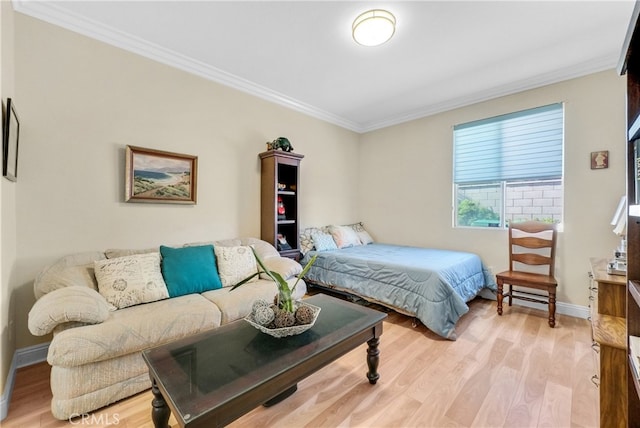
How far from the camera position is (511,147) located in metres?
3.30

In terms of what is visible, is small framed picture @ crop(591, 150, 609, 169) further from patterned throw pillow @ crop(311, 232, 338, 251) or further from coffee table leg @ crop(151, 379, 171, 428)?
coffee table leg @ crop(151, 379, 171, 428)

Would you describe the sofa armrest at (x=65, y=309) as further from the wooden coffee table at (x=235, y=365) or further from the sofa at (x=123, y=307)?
the wooden coffee table at (x=235, y=365)

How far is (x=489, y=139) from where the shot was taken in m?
3.48

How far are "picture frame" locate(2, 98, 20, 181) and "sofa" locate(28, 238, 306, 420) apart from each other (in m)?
0.71

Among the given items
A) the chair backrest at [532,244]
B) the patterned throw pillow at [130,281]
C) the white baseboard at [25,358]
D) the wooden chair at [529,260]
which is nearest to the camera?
the white baseboard at [25,358]

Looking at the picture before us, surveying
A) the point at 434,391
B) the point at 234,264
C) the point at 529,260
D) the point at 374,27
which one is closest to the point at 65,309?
the point at 234,264

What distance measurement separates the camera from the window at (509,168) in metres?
3.03

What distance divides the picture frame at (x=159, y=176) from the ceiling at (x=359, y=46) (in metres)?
0.95

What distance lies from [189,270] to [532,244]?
11.8 feet

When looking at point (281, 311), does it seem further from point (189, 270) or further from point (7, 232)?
point (7, 232)

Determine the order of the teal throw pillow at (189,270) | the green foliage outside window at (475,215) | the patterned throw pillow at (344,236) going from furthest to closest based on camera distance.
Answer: the patterned throw pillow at (344,236) < the green foliage outside window at (475,215) < the teal throw pillow at (189,270)

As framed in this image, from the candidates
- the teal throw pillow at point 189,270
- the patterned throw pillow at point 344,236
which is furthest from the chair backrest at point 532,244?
the teal throw pillow at point 189,270

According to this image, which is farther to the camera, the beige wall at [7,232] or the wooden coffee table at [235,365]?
the beige wall at [7,232]

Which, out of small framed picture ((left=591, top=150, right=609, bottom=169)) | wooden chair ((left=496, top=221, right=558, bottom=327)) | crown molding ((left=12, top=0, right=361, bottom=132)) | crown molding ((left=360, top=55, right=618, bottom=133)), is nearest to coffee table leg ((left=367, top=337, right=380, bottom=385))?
wooden chair ((left=496, top=221, right=558, bottom=327))
